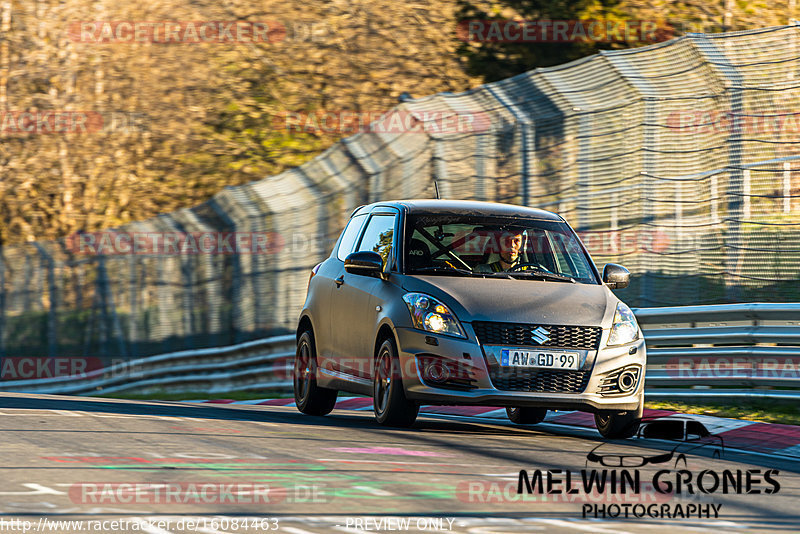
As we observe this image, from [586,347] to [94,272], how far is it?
57.0 ft

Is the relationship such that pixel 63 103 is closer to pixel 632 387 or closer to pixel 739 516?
pixel 632 387

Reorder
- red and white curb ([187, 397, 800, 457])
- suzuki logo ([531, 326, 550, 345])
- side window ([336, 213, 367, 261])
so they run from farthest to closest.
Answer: side window ([336, 213, 367, 261]) → red and white curb ([187, 397, 800, 457]) → suzuki logo ([531, 326, 550, 345])

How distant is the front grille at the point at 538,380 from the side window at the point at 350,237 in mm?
2789

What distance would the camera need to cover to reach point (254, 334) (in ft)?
66.5

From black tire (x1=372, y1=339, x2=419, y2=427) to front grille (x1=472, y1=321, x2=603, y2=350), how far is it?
674 millimetres

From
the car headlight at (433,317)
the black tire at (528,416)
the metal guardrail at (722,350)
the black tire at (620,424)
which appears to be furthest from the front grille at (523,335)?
the metal guardrail at (722,350)

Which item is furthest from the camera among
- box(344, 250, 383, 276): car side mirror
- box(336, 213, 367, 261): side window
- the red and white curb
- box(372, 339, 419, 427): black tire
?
box(336, 213, 367, 261): side window

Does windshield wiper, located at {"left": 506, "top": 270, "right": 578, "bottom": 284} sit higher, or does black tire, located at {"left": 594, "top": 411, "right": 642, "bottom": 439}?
windshield wiper, located at {"left": 506, "top": 270, "right": 578, "bottom": 284}

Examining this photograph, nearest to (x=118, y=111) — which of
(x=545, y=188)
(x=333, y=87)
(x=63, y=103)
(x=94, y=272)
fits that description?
(x=63, y=103)

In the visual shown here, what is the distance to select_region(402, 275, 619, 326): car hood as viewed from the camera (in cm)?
955

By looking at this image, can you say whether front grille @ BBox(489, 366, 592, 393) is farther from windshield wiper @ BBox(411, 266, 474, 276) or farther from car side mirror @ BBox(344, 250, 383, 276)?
car side mirror @ BBox(344, 250, 383, 276)

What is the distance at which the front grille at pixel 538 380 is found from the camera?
9445 millimetres

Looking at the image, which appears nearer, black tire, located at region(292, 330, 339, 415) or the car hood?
the car hood

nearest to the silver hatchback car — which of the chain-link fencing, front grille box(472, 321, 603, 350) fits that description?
front grille box(472, 321, 603, 350)
